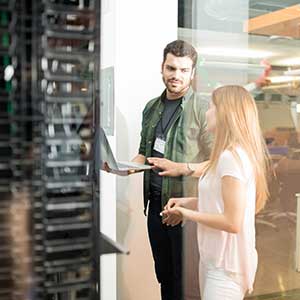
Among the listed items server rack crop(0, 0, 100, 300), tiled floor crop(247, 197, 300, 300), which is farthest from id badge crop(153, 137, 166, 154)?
server rack crop(0, 0, 100, 300)

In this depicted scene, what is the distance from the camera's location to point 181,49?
1.47m

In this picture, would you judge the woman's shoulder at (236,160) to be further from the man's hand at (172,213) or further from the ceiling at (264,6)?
the ceiling at (264,6)

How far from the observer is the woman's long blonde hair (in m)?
1.16

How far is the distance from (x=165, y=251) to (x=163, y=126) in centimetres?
47

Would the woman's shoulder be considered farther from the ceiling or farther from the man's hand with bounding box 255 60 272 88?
the ceiling

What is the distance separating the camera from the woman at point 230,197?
1.12m

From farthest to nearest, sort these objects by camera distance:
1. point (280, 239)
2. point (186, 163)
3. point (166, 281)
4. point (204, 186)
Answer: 1. point (280, 239)
2. point (166, 281)
3. point (186, 163)
4. point (204, 186)

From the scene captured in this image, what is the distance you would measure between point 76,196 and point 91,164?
0.02 m

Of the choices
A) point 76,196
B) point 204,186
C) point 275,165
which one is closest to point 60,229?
point 76,196

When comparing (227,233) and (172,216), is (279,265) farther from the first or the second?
(227,233)

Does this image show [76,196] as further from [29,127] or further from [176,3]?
[176,3]

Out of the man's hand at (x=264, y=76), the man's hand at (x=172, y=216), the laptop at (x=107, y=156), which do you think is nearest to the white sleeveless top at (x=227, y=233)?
the man's hand at (x=172, y=216)

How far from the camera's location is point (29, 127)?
0.67ft

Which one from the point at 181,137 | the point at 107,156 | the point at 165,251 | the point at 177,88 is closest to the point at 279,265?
the point at 165,251
